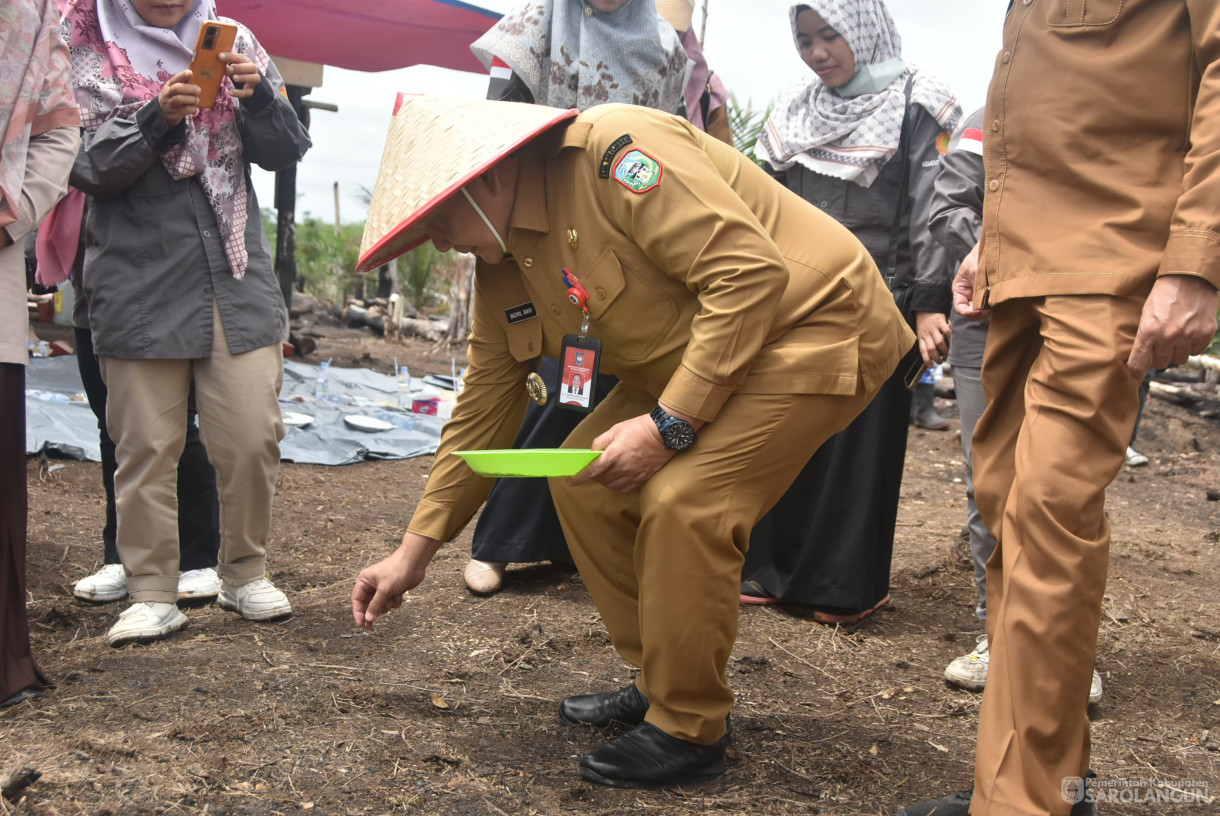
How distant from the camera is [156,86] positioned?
9.40 ft

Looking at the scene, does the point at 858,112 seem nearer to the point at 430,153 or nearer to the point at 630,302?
the point at 630,302

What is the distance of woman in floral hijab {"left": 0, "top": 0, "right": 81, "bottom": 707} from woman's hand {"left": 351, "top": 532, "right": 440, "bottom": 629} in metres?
0.83

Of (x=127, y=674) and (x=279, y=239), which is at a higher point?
(x=279, y=239)

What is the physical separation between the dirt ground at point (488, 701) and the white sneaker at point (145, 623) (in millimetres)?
53

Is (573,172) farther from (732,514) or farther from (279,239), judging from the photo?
(279,239)

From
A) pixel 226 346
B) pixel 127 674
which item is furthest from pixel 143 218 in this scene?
pixel 127 674

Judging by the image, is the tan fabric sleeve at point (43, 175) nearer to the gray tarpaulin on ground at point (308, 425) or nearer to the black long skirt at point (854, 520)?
the black long skirt at point (854, 520)

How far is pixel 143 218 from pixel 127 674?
3.94 feet

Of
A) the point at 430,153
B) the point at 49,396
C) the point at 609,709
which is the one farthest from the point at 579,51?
the point at 49,396

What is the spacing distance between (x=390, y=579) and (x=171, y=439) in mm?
1124

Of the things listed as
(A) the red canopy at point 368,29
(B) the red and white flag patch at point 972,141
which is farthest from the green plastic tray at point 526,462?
(A) the red canopy at point 368,29

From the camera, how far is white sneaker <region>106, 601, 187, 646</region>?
2.75 m

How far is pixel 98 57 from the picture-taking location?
281 centimetres

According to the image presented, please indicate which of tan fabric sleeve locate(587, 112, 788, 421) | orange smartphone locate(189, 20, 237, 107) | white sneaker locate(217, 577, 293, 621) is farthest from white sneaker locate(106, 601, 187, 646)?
tan fabric sleeve locate(587, 112, 788, 421)
